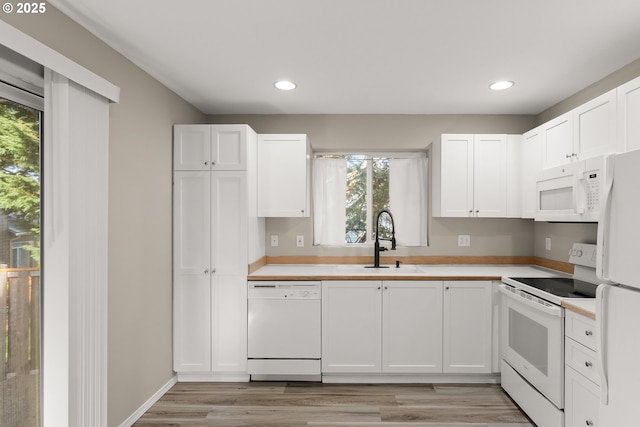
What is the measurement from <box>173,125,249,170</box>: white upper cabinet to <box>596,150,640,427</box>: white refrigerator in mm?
2401

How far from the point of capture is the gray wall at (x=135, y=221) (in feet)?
7.20

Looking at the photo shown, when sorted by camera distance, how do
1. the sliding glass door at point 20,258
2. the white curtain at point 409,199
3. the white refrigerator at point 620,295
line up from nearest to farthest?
the white refrigerator at point 620,295 < the sliding glass door at point 20,258 < the white curtain at point 409,199

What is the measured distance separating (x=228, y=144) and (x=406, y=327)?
2.11m

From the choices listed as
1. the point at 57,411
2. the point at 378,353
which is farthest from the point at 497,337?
the point at 57,411

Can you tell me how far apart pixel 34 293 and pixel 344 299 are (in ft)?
6.74

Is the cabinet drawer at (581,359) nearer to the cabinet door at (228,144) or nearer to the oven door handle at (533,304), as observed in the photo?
the oven door handle at (533,304)

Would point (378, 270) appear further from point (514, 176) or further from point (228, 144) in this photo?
point (228, 144)

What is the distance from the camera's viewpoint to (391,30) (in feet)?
6.51

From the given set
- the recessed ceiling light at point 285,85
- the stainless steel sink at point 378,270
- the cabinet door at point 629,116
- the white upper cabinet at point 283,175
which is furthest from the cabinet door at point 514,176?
the recessed ceiling light at point 285,85

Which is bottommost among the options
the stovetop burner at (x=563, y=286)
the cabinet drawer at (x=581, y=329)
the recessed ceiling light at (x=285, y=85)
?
the cabinet drawer at (x=581, y=329)

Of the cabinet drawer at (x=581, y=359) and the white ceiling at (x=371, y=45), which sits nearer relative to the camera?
the white ceiling at (x=371, y=45)

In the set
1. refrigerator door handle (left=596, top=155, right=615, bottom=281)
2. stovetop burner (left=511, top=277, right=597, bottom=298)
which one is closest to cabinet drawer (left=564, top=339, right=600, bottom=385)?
stovetop burner (left=511, top=277, right=597, bottom=298)

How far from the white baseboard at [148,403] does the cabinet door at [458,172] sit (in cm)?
280

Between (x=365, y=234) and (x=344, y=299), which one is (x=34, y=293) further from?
(x=365, y=234)
